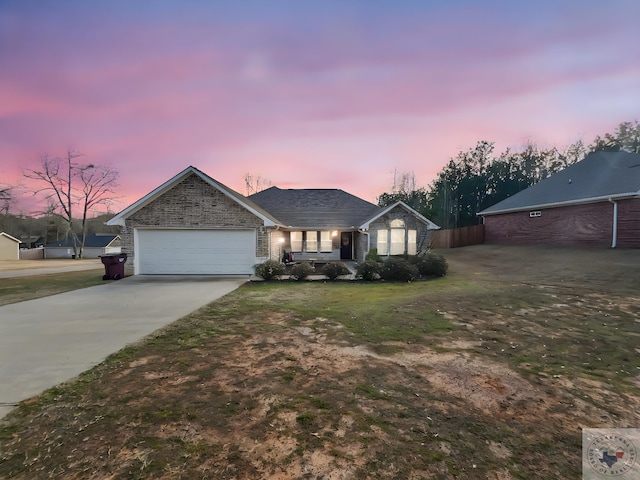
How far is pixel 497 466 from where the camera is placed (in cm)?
238

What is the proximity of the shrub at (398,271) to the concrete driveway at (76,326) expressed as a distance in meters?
6.60

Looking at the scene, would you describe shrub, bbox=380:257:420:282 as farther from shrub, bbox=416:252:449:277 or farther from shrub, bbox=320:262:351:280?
shrub, bbox=320:262:351:280

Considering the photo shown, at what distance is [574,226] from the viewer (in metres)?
19.7

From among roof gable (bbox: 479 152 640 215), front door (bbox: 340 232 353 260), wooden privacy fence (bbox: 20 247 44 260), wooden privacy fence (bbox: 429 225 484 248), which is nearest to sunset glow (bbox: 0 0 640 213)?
roof gable (bbox: 479 152 640 215)

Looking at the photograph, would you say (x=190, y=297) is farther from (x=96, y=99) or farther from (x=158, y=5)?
(x=96, y=99)

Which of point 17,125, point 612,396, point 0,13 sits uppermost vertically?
point 0,13

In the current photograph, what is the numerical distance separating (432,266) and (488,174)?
121 ft

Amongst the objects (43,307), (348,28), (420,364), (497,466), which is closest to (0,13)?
(43,307)

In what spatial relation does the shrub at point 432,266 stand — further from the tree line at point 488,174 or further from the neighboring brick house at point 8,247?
the neighboring brick house at point 8,247

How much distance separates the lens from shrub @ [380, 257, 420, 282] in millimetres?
12812

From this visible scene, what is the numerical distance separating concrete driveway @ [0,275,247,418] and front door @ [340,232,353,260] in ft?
39.9

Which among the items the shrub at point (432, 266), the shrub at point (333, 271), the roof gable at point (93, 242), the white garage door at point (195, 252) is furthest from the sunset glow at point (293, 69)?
the roof gable at point (93, 242)

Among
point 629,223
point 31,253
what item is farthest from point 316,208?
point 31,253

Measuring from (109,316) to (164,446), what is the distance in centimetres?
589
